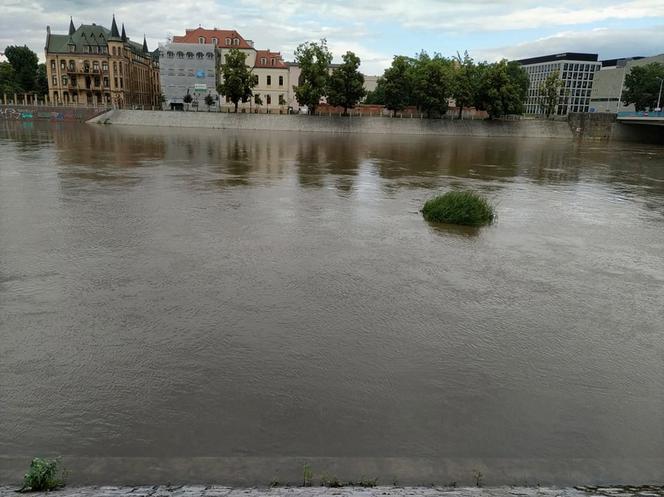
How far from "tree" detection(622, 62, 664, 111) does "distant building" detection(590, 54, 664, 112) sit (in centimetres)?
2107

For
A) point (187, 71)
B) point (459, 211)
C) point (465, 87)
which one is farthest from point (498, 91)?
point (459, 211)

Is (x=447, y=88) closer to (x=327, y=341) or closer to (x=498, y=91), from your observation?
(x=498, y=91)

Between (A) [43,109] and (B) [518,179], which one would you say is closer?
(B) [518,179]

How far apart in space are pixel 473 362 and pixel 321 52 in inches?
3213

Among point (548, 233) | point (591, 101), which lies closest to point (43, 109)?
point (548, 233)

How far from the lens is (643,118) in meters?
81.8

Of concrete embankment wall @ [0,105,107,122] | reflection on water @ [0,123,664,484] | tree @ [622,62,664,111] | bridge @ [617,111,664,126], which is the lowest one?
reflection on water @ [0,123,664,484]

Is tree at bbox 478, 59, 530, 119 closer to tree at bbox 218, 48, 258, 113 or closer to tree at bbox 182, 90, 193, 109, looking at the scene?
tree at bbox 218, 48, 258, 113

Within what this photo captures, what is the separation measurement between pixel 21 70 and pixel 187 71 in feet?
161

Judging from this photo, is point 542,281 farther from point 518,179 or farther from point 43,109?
point 43,109

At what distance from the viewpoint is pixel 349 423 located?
7488mm

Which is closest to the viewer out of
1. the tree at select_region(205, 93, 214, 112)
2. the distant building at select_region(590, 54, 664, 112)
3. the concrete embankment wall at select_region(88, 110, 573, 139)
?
the concrete embankment wall at select_region(88, 110, 573, 139)

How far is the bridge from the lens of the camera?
259 feet

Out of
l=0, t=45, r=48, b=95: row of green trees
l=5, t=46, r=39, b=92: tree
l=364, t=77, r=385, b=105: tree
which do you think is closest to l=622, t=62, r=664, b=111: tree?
l=364, t=77, r=385, b=105: tree
